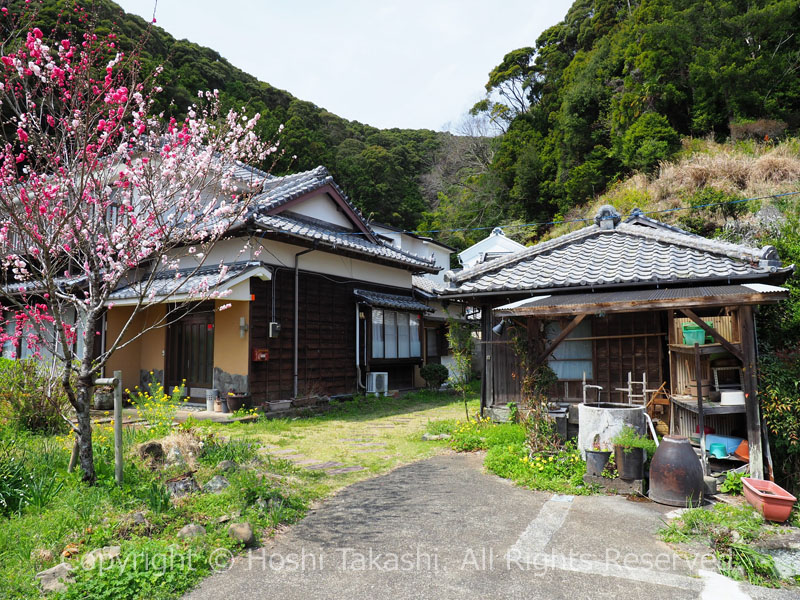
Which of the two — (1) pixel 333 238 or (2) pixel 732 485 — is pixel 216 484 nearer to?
(2) pixel 732 485

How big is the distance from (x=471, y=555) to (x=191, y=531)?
253cm

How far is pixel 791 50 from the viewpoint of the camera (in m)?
21.5

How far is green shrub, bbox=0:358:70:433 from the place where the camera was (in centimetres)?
738

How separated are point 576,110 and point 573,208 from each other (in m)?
6.17

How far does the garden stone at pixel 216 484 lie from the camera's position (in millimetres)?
5307

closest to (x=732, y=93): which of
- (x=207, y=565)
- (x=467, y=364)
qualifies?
(x=467, y=364)

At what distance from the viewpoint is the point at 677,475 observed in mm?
5512

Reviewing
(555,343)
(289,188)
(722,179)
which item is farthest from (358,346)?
(722,179)

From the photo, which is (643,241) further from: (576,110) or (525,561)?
(576,110)

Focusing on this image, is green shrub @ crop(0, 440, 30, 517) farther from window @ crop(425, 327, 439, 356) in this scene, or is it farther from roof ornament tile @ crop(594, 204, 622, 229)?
window @ crop(425, 327, 439, 356)

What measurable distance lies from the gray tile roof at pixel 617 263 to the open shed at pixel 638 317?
2 cm

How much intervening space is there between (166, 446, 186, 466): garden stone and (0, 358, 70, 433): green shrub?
2.69 m

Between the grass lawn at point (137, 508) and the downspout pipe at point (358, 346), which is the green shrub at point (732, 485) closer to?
the grass lawn at point (137, 508)

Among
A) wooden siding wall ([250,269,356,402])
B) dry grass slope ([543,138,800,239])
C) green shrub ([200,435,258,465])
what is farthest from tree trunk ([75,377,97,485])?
dry grass slope ([543,138,800,239])
